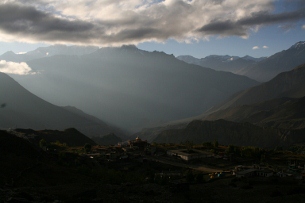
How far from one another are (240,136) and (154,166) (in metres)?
139

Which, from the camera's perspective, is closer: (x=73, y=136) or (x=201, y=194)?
(x=201, y=194)

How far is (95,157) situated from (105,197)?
137 ft

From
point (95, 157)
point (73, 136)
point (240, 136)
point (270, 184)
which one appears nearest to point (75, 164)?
point (95, 157)

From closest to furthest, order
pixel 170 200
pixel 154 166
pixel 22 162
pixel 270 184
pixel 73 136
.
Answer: pixel 170 200, pixel 270 184, pixel 22 162, pixel 154 166, pixel 73 136

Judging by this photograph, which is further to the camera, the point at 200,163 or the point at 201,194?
the point at 200,163

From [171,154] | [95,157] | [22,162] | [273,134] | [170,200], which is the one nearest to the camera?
[170,200]

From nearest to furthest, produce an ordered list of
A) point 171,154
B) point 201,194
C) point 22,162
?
point 201,194, point 22,162, point 171,154

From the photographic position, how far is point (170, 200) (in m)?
31.5

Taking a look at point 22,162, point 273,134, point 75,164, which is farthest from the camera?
point 273,134

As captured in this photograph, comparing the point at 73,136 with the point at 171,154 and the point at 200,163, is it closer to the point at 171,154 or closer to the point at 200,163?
the point at 171,154

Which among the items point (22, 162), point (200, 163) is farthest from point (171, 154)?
point (22, 162)

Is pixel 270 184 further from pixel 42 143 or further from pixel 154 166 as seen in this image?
pixel 42 143

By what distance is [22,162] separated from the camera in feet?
148

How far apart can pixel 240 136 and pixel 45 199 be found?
177365 mm
